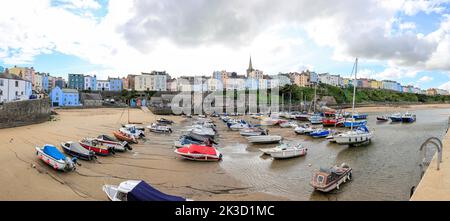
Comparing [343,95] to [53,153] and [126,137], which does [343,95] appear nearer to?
[126,137]

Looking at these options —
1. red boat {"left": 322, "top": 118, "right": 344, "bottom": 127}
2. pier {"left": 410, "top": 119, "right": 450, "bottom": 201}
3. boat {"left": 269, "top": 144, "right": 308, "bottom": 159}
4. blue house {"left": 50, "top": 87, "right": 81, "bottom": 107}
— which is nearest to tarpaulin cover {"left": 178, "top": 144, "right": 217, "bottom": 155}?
boat {"left": 269, "top": 144, "right": 308, "bottom": 159}

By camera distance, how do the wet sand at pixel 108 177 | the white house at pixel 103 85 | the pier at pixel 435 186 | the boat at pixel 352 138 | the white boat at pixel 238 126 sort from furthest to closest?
the white house at pixel 103 85
the white boat at pixel 238 126
the boat at pixel 352 138
the wet sand at pixel 108 177
the pier at pixel 435 186

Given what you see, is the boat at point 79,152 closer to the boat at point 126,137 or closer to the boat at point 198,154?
the boat at point 198,154

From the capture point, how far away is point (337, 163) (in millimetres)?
20266

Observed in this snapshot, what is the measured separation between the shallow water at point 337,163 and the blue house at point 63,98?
212ft

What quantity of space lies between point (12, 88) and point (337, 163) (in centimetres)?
4258

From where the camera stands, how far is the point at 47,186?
1273 centimetres

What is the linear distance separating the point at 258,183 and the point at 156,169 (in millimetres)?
6705

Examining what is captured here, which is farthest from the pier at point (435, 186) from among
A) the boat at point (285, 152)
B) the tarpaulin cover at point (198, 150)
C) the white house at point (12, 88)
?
the white house at point (12, 88)

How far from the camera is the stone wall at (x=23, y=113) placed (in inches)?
1131
